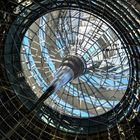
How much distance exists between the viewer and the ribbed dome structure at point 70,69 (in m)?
21.6

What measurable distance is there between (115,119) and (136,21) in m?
6.00

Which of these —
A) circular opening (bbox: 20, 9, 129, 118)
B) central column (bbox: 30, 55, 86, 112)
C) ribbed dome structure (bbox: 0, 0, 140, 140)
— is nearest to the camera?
ribbed dome structure (bbox: 0, 0, 140, 140)

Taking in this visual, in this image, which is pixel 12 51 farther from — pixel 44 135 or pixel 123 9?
pixel 123 9

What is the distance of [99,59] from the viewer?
24719 mm

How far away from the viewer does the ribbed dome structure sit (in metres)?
21.6

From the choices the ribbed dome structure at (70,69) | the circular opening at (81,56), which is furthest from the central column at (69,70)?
the circular opening at (81,56)

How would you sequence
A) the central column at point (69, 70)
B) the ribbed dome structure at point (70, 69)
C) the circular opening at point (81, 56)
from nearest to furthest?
1. the ribbed dome structure at point (70, 69)
2. the central column at point (69, 70)
3. the circular opening at point (81, 56)

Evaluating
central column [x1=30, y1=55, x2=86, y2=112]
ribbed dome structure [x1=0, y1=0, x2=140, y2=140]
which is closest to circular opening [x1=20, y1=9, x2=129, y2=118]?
ribbed dome structure [x1=0, y1=0, x2=140, y2=140]

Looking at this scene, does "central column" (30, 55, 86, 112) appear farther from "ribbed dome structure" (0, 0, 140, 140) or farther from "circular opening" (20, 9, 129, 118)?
"circular opening" (20, 9, 129, 118)

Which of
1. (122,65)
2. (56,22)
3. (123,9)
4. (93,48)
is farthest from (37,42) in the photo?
(123,9)

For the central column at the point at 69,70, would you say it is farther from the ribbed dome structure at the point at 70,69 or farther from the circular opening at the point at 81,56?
the circular opening at the point at 81,56

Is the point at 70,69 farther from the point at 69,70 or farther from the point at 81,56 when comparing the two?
the point at 81,56

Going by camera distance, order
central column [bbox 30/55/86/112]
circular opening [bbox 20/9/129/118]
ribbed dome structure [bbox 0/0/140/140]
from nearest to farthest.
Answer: ribbed dome structure [bbox 0/0/140/140] < central column [bbox 30/55/86/112] < circular opening [bbox 20/9/129/118]

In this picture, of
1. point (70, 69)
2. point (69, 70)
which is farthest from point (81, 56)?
point (69, 70)
